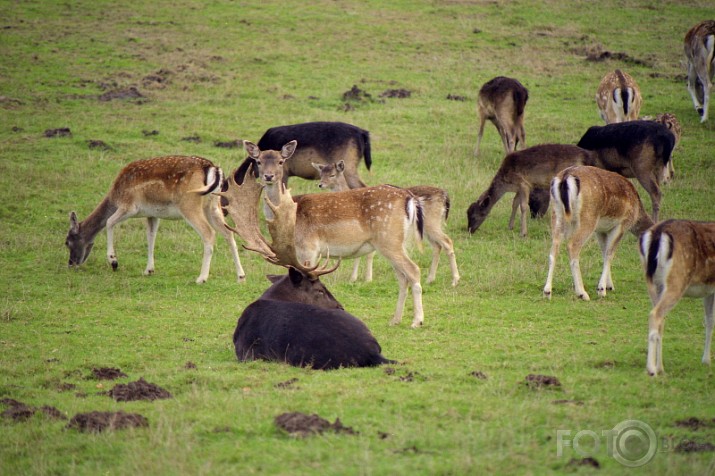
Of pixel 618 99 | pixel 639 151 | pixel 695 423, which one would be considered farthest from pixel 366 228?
pixel 618 99

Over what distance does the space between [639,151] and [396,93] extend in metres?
8.15

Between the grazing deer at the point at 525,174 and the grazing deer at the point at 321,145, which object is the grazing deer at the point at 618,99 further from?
the grazing deer at the point at 321,145

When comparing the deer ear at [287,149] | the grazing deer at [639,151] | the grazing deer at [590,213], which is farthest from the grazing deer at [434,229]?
the grazing deer at [639,151]

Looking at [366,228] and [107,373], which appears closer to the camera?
[107,373]

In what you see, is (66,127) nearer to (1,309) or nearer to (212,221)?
(212,221)

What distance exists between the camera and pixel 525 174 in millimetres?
13547

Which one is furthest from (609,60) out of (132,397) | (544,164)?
(132,397)

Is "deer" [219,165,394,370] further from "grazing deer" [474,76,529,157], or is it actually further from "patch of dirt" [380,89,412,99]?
"patch of dirt" [380,89,412,99]

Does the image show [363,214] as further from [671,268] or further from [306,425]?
[306,425]

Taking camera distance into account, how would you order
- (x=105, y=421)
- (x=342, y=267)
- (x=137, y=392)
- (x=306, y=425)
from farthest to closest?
(x=342, y=267) < (x=137, y=392) < (x=105, y=421) < (x=306, y=425)

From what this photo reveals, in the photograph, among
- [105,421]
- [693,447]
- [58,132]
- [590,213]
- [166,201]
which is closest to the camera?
[693,447]

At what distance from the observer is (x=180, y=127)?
1805 cm

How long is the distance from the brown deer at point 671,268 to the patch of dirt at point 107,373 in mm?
4247

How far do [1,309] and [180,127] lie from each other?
8.62 m
